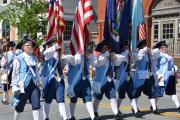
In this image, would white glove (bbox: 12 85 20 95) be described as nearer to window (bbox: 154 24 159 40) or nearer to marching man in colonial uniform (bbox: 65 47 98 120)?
marching man in colonial uniform (bbox: 65 47 98 120)

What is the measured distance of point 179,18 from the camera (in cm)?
2767

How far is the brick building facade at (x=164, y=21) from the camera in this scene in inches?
1093

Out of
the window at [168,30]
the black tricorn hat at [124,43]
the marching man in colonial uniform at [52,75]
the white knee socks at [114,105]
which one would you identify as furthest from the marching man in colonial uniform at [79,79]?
the window at [168,30]

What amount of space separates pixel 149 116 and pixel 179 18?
668 inches

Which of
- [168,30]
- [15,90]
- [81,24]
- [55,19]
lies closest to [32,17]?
[168,30]

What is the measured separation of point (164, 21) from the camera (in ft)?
95.6

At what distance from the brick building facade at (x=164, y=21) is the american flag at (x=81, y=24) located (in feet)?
54.1

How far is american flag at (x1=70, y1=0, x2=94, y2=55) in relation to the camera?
36.5ft

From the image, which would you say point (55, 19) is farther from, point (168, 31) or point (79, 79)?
point (168, 31)

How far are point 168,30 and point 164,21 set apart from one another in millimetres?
651

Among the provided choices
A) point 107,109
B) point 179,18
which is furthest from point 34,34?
point 107,109

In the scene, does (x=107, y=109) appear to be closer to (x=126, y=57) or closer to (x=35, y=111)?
(x=126, y=57)

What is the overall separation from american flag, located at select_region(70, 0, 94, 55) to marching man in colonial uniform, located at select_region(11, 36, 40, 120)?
1.83m

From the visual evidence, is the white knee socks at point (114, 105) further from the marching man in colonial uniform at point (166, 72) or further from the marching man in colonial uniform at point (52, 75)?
the marching man in colonial uniform at point (166, 72)
